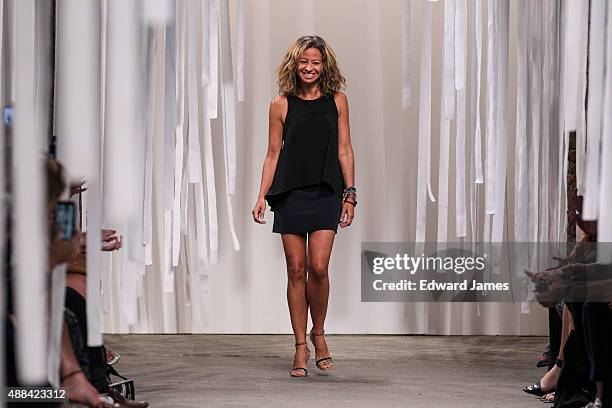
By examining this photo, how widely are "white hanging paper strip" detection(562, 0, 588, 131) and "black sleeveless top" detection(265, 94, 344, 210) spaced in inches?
76.5

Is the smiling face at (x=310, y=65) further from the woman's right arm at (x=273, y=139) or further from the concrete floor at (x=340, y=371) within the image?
the concrete floor at (x=340, y=371)

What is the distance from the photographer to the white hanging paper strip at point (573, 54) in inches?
79.0

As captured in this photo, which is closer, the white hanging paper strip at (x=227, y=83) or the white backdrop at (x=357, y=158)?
the white hanging paper strip at (x=227, y=83)

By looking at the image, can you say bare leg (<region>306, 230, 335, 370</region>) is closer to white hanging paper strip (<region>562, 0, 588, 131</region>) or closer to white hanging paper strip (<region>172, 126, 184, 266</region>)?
white hanging paper strip (<region>172, 126, 184, 266</region>)

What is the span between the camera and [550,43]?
2.91 metres

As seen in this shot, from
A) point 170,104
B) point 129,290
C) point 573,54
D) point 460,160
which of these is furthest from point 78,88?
point 460,160

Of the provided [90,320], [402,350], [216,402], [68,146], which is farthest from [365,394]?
[68,146]

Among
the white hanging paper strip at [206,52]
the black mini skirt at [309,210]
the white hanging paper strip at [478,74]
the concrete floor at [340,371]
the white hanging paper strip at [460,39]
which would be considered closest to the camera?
the white hanging paper strip at [460,39]

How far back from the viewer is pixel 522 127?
2.84 metres

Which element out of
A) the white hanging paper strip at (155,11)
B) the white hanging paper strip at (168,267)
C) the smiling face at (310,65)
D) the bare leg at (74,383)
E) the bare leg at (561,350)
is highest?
the smiling face at (310,65)

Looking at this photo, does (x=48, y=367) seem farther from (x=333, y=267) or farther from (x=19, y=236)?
(x=333, y=267)

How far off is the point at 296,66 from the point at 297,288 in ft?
2.74

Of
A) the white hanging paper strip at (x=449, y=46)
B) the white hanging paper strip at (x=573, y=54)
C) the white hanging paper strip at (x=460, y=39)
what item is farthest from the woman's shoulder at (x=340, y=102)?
the white hanging paper strip at (x=573, y=54)

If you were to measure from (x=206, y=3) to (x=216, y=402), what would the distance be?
1306 mm
